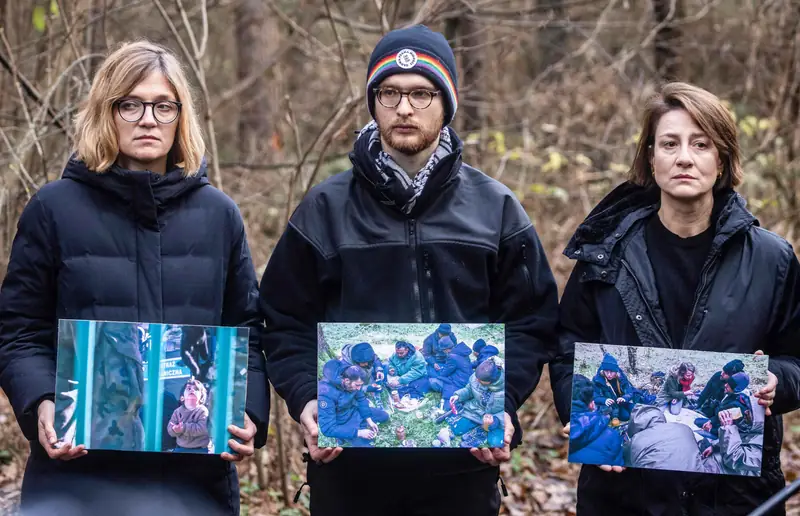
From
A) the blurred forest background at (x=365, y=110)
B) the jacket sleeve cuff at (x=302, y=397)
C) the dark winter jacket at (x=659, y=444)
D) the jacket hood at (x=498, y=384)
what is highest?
the blurred forest background at (x=365, y=110)

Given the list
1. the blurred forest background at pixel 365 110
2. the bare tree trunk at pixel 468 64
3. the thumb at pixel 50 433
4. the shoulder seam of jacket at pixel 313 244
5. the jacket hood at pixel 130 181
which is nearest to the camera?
the thumb at pixel 50 433

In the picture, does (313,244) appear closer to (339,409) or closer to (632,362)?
(339,409)

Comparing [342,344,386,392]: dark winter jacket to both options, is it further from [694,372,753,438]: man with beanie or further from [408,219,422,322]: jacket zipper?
[694,372,753,438]: man with beanie

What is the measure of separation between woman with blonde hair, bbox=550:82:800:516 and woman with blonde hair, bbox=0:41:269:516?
134 cm

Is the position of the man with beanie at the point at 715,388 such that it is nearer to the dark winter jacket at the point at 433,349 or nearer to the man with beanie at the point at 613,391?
the man with beanie at the point at 613,391

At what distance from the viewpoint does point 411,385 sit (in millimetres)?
3531

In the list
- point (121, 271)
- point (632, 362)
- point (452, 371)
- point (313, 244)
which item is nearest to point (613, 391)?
point (632, 362)

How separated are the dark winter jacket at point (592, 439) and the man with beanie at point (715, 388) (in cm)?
32

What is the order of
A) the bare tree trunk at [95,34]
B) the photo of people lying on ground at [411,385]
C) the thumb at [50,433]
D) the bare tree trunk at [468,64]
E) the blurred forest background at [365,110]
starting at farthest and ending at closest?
the bare tree trunk at [468,64]
the bare tree trunk at [95,34]
the blurred forest background at [365,110]
the photo of people lying on ground at [411,385]
the thumb at [50,433]

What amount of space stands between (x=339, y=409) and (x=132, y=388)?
2.41ft

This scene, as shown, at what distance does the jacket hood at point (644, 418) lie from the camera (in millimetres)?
3523

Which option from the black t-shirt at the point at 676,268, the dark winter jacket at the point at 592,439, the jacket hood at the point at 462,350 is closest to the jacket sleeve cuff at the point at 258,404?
the jacket hood at the point at 462,350

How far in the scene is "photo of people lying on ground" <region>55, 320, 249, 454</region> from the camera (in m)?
3.43

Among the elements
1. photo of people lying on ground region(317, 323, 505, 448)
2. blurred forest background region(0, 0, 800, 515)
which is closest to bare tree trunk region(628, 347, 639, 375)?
photo of people lying on ground region(317, 323, 505, 448)
